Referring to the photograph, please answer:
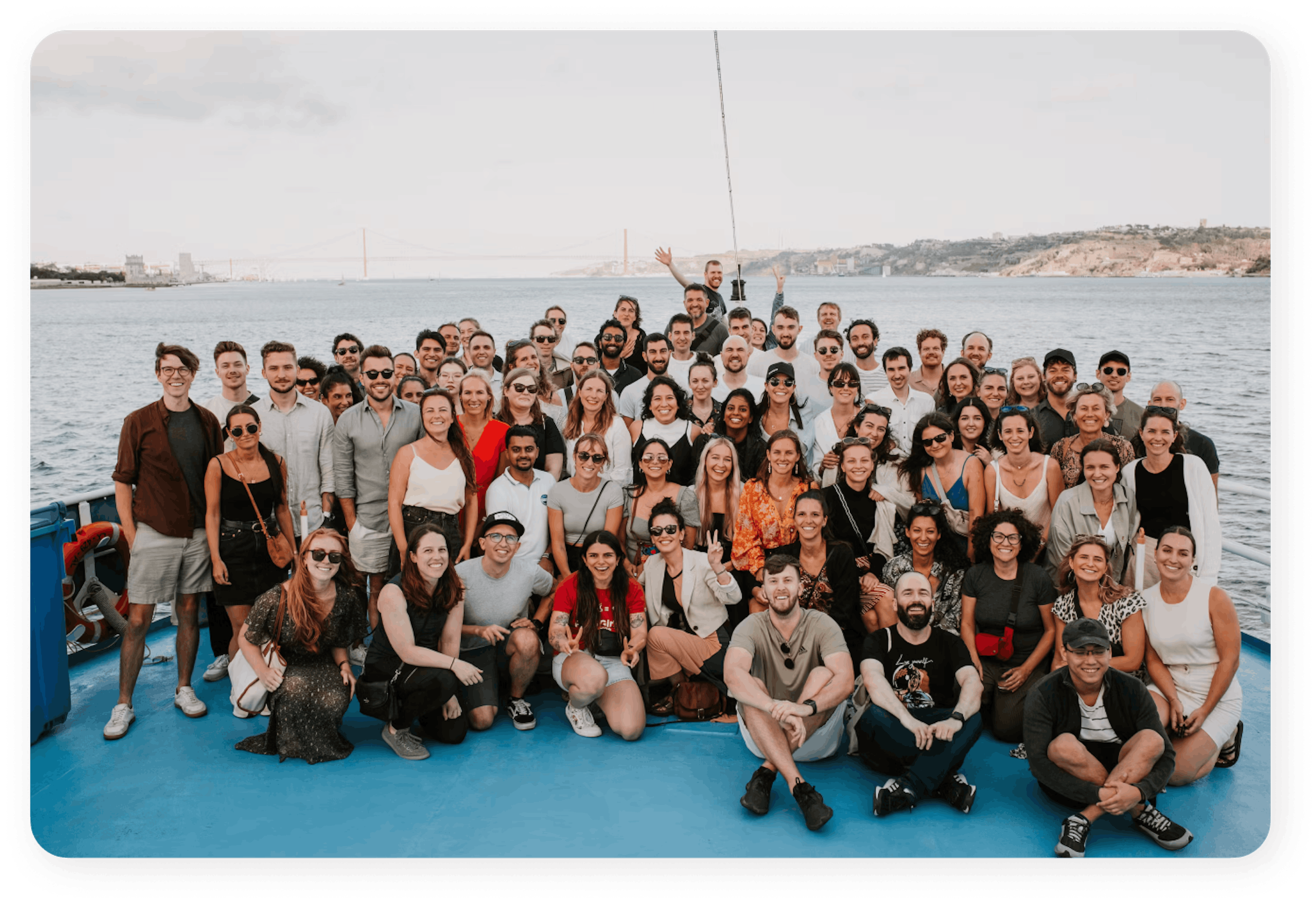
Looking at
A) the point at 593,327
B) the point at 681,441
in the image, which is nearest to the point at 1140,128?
the point at 681,441

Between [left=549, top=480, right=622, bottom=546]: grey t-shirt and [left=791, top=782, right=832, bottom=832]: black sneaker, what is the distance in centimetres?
206

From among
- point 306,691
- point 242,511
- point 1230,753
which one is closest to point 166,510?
point 242,511

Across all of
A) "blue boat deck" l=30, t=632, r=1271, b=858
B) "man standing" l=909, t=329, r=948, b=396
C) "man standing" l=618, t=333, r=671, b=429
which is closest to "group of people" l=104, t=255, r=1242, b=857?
"blue boat deck" l=30, t=632, r=1271, b=858

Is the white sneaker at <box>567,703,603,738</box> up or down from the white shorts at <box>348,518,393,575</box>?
down

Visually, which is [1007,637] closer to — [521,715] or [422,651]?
[521,715]

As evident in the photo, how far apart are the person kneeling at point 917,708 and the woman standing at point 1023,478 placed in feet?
3.13

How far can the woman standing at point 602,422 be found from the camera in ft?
20.2

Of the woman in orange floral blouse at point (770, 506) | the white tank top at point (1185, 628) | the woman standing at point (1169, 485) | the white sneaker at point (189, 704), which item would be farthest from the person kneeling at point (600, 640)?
the woman standing at point (1169, 485)

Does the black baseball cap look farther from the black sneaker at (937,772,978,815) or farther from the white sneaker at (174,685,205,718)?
the white sneaker at (174,685,205,718)

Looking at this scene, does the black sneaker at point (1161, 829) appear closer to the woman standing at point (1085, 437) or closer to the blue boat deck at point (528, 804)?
the blue boat deck at point (528, 804)

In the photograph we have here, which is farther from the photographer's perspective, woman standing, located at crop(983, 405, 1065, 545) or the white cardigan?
woman standing, located at crop(983, 405, 1065, 545)

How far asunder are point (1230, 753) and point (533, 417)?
15.0 ft

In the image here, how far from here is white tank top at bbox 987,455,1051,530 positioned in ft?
18.1
